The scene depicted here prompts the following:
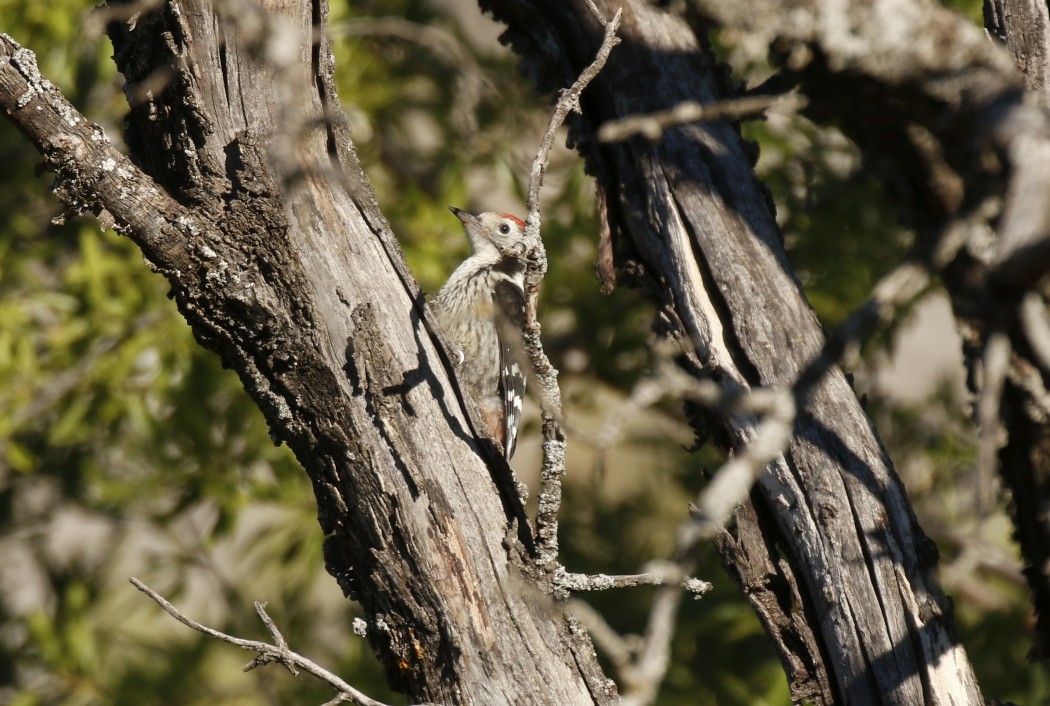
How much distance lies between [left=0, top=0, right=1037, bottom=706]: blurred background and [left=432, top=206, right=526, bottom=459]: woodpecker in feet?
0.45

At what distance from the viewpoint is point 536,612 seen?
2078mm

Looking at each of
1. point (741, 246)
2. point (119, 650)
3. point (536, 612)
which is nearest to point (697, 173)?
point (741, 246)

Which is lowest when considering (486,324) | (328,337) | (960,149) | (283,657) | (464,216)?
(283,657)

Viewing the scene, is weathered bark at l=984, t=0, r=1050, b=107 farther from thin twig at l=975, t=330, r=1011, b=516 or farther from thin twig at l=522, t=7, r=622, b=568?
thin twig at l=975, t=330, r=1011, b=516

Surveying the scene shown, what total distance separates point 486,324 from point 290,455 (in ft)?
3.41

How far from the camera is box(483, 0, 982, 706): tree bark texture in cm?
214

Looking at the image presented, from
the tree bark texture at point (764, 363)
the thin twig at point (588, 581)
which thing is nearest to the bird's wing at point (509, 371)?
the tree bark texture at point (764, 363)

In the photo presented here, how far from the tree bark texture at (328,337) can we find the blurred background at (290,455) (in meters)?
1.45

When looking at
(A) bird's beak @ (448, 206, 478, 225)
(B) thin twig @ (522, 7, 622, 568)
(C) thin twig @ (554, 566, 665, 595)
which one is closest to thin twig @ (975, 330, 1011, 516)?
(B) thin twig @ (522, 7, 622, 568)

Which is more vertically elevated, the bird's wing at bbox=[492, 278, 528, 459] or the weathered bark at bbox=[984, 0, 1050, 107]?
the bird's wing at bbox=[492, 278, 528, 459]

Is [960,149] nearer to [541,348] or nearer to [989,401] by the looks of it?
[989,401]

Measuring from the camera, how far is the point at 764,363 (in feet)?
7.51

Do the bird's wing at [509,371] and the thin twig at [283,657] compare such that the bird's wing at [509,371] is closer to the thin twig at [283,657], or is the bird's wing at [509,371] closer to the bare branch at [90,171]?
the thin twig at [283,657]

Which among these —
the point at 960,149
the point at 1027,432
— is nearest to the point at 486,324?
the point at 1027,432
